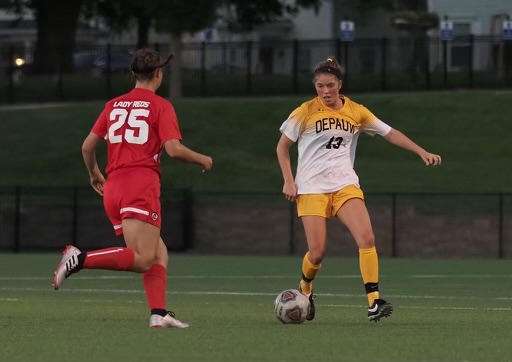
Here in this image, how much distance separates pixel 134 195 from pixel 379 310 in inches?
90.9

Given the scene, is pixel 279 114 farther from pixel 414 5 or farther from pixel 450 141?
pixel 414 5

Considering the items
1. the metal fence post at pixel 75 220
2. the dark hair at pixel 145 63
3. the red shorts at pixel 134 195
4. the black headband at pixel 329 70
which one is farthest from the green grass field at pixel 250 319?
the metal fence post at pixel 75 220

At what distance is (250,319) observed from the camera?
13.1 m

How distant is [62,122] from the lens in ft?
138

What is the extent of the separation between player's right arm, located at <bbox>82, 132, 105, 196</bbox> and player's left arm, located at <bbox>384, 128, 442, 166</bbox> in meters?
2.59

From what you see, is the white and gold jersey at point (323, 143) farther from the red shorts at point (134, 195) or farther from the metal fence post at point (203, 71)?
the metal fence post at point (203, 71)

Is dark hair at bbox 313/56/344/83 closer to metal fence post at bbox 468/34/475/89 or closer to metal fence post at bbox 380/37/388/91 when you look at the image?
metal fence post at bbox 380/37/388/91

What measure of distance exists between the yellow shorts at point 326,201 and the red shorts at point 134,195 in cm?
189

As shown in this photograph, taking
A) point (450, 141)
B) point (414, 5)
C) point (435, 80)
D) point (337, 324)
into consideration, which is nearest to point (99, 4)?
point (435, 80)

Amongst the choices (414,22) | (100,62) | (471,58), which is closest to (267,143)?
(471,58)

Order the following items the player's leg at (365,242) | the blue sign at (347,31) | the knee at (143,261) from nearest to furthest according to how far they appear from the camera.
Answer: the knee at (143,261)
the player's leg at (365,242)
the blue sign at (347,31)

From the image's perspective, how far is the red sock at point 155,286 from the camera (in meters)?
11.5

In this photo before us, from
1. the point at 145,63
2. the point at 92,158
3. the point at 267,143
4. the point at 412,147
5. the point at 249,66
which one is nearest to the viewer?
the point at 145,63

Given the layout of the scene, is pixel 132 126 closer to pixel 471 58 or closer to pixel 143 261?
pixel 143 261
